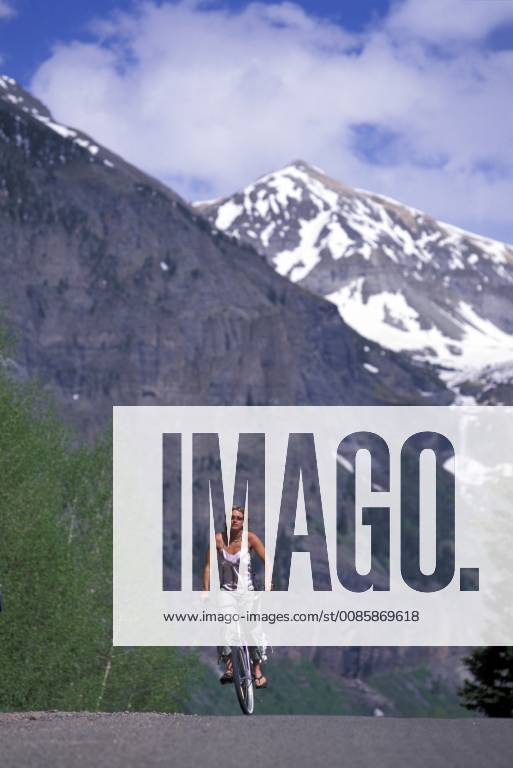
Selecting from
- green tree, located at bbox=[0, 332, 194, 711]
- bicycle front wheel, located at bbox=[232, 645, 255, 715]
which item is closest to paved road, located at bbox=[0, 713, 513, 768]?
bicycle front wheel, located at bbox=[232, 645, 255, 715]

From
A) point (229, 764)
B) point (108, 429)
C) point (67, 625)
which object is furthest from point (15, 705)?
point (229, 764)

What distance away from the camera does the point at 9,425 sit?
3222 cm

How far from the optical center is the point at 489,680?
36.7 meters

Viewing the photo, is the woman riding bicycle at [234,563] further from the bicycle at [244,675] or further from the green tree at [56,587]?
the green tree at [56,587]

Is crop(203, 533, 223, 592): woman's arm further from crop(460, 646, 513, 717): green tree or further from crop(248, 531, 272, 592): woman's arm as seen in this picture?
A: crop(460, 646, 513, 717): green tree

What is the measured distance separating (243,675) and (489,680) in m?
21.4

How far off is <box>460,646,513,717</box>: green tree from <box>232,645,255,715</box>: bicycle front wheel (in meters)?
19.9

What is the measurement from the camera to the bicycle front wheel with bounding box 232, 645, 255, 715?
55.1 feet

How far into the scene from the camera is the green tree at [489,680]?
35469mm

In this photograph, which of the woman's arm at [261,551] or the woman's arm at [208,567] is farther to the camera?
the woman's arm at [208,567]

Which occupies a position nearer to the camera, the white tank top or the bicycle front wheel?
the white tank top

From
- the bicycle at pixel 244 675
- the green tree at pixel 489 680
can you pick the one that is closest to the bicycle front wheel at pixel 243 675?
the bicycle at pixel 244 675

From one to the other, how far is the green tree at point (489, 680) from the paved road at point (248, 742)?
70.5ft

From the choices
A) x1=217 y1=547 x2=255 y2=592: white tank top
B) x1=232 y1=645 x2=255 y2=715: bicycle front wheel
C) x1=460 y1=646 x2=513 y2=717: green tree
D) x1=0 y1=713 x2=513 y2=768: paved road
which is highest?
x1=217 y1=547 x2=255 y2=592: white tank top
